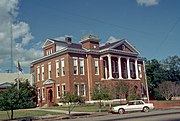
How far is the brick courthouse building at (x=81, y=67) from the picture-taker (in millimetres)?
45969

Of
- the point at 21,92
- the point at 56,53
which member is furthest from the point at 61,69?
the point at 21,92

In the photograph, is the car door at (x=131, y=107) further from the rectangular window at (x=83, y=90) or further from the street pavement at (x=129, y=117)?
the rectangular window at (x=83, y=90)

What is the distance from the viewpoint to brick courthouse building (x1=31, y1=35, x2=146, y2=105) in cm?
4597

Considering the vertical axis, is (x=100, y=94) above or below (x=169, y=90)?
below

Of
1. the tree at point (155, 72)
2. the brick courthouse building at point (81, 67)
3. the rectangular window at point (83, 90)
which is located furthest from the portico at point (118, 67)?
the tree at point (155, 72)

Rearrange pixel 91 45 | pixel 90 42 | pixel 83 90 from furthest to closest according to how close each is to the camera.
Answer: pixel 91 45 < pixel 90 42 < pixel 83 90

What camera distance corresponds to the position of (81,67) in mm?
47312

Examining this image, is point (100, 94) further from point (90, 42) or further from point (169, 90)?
point (169, 90)

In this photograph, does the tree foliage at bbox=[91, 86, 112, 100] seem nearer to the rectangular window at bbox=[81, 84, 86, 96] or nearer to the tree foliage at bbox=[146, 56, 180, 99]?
the rectangular window at bbox=[81, 84, 86, 96]

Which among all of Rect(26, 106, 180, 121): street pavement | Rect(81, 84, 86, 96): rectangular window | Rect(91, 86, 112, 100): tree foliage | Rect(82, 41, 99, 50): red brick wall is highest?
Rect(82, 41, 99, 50): red brick wall

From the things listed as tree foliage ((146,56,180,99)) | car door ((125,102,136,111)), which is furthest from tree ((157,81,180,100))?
car door ((125,102,136,111))

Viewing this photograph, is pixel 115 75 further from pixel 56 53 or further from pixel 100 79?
pixel 56 53

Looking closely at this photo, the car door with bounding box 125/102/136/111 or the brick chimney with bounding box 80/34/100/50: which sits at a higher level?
the brick chimney with bounding box 80/34/100/50

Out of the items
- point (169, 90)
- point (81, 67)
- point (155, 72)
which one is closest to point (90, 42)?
point (81, 67)
